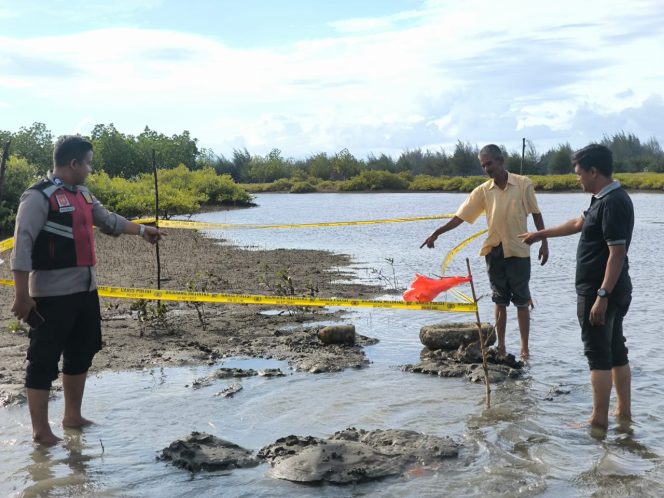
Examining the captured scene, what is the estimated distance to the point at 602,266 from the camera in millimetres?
5336

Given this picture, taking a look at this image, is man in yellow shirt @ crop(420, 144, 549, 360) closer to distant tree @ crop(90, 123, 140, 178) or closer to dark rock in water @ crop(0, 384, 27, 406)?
dark rock in water @ crop(0, 384, 27, 406)

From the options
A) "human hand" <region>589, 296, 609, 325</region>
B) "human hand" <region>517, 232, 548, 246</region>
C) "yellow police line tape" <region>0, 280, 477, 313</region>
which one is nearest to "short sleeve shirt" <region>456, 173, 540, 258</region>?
"yellow police line tape" <region>0, 280, 477, 313</region>

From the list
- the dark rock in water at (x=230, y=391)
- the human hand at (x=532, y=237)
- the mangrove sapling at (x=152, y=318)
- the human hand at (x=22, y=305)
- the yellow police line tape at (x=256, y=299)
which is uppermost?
the human hand at (x=532, y=237)

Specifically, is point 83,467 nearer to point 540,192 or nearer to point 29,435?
point 29,435

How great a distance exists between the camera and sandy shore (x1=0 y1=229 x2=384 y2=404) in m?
7.86

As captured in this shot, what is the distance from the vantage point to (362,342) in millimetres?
8844

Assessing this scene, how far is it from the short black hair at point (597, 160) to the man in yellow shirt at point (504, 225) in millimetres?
1782

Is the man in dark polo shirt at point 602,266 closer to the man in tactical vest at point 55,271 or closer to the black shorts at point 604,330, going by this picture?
the black shorts at point 604,330

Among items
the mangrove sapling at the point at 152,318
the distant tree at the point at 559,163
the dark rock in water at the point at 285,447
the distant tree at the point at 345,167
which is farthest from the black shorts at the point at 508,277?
the distant tree at the point at 345,167

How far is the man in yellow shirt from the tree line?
33.3 metres

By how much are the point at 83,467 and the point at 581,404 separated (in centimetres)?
379

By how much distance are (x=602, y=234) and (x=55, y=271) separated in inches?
139

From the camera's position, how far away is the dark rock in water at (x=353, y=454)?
4.81 metres

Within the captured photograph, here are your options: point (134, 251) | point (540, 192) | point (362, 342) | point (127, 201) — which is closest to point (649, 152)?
point (540, 192)
